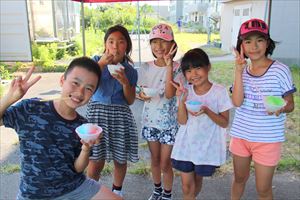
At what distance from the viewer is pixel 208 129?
2.49 m

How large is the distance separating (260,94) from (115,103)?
117 cm

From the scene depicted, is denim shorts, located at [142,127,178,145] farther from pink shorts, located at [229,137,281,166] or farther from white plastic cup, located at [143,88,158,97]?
pink shorts, located at [229,137,281,166]

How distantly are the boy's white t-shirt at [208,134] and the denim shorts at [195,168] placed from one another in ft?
0.11

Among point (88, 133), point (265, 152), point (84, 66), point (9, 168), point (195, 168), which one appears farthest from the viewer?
point (9, 168)

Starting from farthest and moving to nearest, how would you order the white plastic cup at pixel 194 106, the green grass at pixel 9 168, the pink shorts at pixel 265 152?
the green grass at pixel 9 168, the pink shorts at pixel 265 152, the white plastic cup at pixel 194 106

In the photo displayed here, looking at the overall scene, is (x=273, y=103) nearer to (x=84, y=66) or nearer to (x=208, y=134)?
(x=208, y=134)

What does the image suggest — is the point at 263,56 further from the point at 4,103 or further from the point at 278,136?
the point at 4,103

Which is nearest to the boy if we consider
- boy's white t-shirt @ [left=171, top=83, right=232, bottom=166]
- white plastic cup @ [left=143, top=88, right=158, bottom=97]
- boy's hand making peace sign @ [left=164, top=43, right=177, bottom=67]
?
white plastic cup @ [left=143, top=88, right=158, bottom=97]

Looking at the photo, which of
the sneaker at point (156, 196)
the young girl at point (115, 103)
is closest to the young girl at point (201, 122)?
the young girl at point (115, 103)

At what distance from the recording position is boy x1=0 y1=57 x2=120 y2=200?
1919 millimetres

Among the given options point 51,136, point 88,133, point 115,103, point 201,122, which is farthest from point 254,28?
point 51,136

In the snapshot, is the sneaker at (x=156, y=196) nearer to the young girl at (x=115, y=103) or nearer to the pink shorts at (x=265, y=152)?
the young girl at (x=115, y=103)

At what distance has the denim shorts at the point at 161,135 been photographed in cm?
275

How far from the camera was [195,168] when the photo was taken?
253 centimetres
